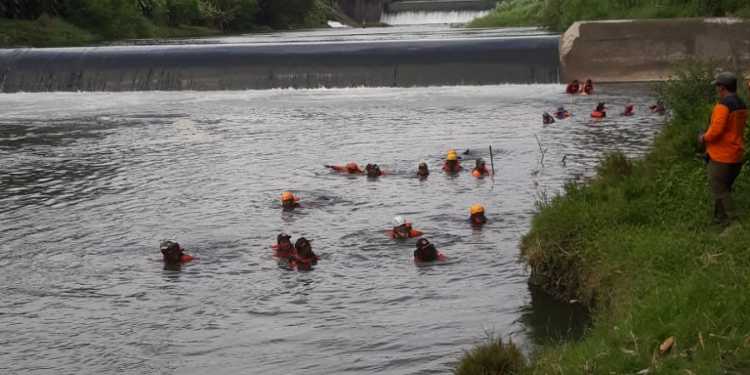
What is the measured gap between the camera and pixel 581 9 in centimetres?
3994

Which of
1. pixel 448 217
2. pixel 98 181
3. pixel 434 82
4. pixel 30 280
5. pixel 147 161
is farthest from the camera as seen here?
pixel 434 82

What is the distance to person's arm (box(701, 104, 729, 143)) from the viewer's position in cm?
915

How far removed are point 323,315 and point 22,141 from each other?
1442 cm

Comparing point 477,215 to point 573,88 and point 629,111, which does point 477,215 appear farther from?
point 573,88

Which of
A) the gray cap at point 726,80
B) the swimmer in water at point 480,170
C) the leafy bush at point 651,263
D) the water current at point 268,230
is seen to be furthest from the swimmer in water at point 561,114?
the gray cap at point 726,80

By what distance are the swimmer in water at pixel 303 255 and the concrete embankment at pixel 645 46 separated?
17599 millimetres

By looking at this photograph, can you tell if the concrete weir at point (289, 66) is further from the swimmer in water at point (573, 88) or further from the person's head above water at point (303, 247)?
the person's head above water at point (303, 247)

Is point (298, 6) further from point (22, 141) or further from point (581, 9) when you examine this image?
point (22, 141)

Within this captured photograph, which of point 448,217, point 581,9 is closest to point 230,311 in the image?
point 448,217

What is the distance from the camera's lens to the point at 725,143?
9.33m

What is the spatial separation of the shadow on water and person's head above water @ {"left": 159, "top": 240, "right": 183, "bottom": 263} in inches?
168

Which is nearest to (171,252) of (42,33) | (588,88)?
(588,88)

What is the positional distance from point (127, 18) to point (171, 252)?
146 ft

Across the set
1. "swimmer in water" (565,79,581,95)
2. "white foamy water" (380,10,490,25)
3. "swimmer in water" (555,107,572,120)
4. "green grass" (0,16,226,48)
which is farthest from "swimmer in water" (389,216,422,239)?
"white foamy water" (380,10,490,25)
